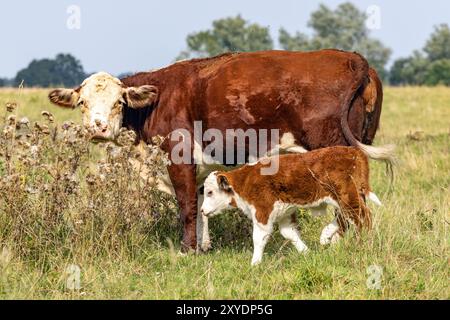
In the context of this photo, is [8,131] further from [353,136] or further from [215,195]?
[353,136]

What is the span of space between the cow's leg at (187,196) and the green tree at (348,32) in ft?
264

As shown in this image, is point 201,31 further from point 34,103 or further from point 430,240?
point 430,240

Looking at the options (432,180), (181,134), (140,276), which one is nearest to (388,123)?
(432,180)

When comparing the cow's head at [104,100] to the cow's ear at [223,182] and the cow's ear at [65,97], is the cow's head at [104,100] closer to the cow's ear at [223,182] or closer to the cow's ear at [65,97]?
the cow's ear at [65,97]

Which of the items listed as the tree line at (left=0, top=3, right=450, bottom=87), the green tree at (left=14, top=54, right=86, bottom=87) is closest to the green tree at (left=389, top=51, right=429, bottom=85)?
the tree line at (left=0, top=3, right=450, bottom=87)

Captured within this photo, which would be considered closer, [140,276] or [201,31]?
[140,276]

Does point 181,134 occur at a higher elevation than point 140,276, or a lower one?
higher

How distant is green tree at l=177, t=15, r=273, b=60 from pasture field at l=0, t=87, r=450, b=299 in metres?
62.5

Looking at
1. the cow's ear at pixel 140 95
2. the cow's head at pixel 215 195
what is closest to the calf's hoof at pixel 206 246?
the cow's head at pixel 215 195

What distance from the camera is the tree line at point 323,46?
70.8 metres

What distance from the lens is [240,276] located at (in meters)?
7.39

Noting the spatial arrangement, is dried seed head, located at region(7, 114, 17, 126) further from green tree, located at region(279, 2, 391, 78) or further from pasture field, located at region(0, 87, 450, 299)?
green tree, located at region(279, 2, 391, 78)

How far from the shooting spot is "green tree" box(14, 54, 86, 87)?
2781 inches

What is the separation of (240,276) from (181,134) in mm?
1923
